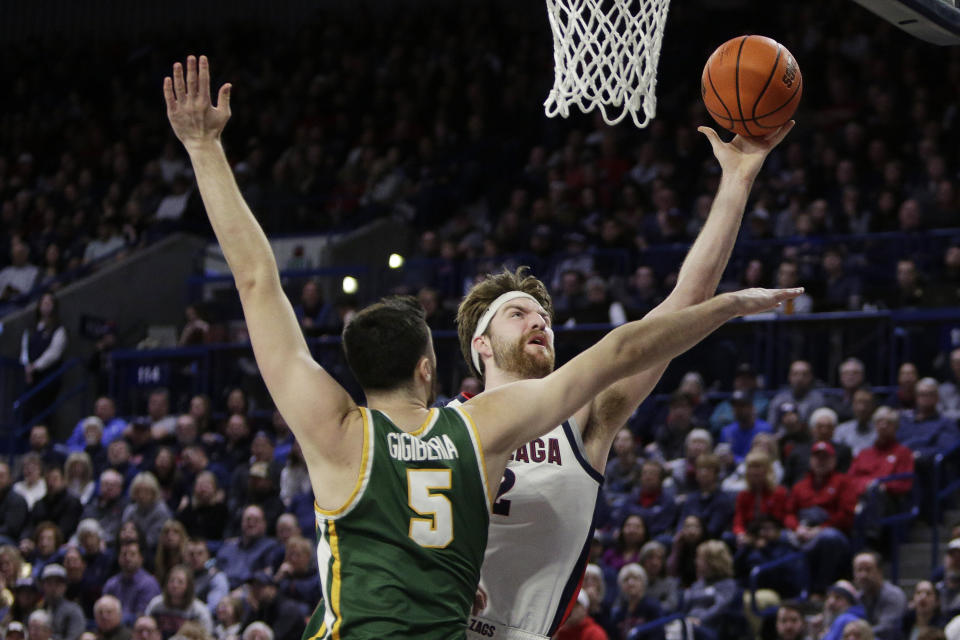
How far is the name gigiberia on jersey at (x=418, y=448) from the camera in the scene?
3.28 m

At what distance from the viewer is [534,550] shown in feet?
13.1

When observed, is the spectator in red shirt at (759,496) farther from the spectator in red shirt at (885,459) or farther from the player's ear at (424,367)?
the player's ear at (424,367)

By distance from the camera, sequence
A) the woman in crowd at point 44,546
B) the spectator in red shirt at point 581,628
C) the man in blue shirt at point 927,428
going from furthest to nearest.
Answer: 1. the woman in crowd at point 44,546
2. the man in blue shirt at point 927,428
3. the spectator in red shirt at point 581,628

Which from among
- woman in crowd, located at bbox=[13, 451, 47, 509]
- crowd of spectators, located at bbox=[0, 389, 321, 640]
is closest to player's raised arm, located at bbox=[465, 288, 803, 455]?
crowd of spectators, located at bbox=[0, 389, 321, 640]

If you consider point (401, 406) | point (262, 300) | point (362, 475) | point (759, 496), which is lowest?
point (759, 496)

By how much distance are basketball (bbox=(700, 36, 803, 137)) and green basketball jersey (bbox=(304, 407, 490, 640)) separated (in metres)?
1.64

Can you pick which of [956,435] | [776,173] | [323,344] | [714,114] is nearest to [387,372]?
[714,114]

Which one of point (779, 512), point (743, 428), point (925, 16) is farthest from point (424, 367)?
point (743, 428)

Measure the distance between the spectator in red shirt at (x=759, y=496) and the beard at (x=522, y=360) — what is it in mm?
5418

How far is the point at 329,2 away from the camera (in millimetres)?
21141

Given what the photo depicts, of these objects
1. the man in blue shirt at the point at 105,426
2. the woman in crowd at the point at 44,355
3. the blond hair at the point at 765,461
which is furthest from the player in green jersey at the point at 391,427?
the woman in crowd at the point at 44,355

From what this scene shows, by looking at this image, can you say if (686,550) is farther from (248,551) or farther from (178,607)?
(178,607)

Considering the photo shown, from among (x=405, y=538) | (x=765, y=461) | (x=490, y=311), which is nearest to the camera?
(x=405, y=538)

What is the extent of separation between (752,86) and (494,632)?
1.89 meters
